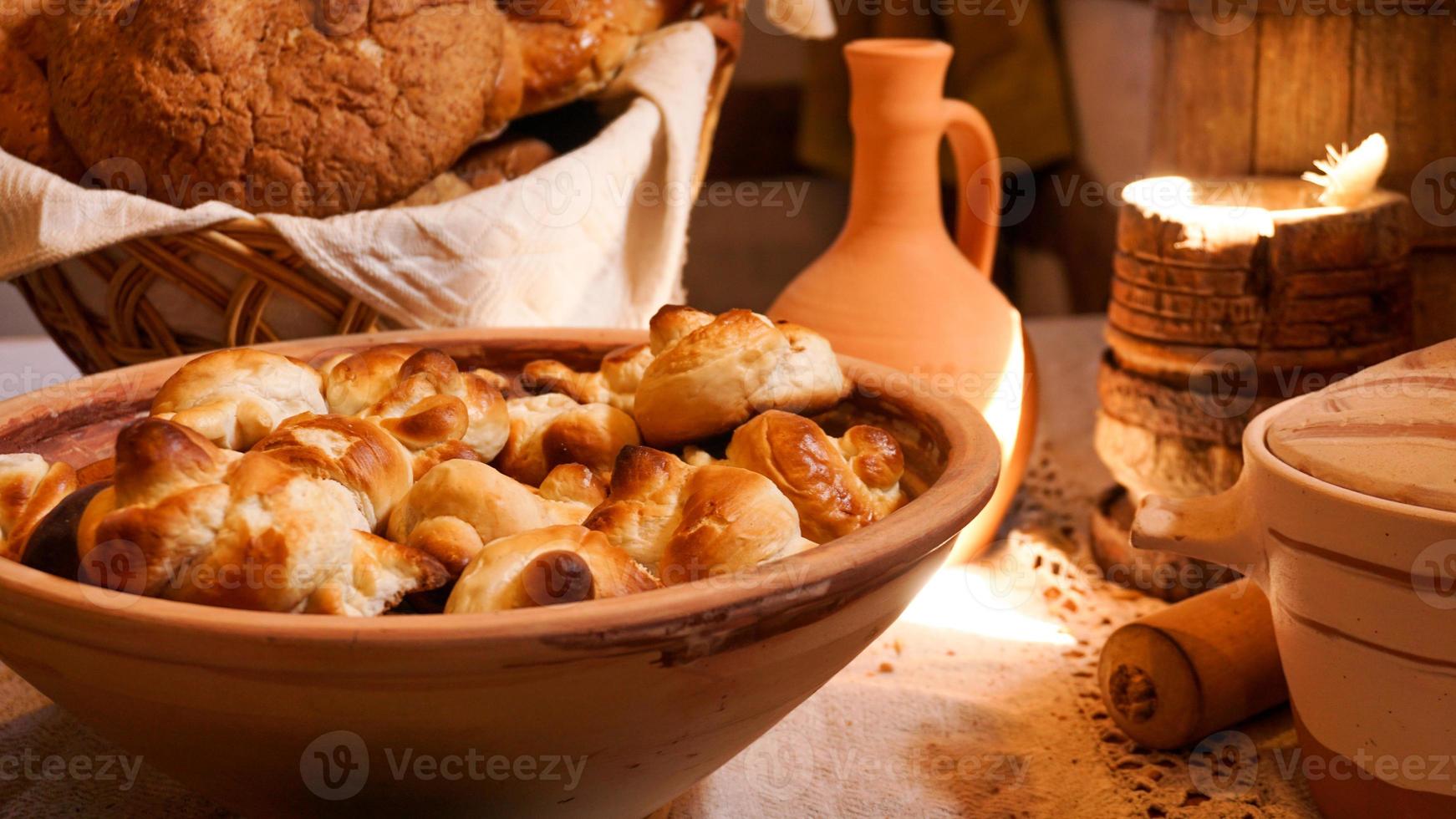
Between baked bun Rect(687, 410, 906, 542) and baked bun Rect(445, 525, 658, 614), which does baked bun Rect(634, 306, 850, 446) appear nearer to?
baked bun Rect(687, 410, 906, 542)

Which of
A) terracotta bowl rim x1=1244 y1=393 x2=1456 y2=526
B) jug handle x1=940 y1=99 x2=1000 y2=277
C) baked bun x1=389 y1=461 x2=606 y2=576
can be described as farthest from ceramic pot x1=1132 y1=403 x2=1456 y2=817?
jug handle x1=940 y1=99 x2=1000 y2=277

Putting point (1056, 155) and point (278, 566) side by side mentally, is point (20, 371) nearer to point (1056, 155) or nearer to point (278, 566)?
point (278, 566)

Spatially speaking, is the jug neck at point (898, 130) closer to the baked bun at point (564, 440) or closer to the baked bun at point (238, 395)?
the baked bun at point (564, 440)

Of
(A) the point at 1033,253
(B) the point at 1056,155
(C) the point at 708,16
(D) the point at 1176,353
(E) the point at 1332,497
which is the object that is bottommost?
(A) the point at 1033,253

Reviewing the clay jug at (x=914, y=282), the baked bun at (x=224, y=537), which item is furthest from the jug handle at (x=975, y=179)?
the baked bun at (x=224, y=537)

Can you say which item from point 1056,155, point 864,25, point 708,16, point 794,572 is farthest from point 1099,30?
point 794,572

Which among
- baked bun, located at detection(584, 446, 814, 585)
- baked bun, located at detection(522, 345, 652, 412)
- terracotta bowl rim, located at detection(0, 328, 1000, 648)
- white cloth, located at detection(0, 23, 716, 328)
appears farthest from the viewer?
white cloth, located at detection(0, 23, 716, 328)
